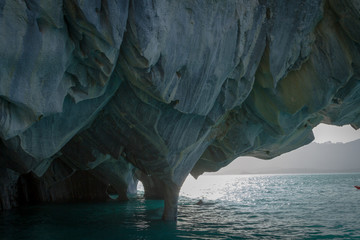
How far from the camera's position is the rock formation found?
700cm

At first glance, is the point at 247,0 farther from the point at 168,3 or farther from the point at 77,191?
the point at 77,191

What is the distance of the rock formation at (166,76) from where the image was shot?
A: 7000 mm

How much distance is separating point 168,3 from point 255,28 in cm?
397

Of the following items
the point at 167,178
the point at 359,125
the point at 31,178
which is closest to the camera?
the point at 167,178

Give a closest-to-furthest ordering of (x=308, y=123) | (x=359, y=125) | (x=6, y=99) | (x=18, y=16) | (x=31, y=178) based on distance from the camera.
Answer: (x=18, y=16) → (x=6, y=99) → (x=308, y=123) → (x=359, y=125) → (x=31, y=178)

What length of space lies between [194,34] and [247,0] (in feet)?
8.10

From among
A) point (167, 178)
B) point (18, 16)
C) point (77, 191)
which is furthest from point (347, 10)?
point (77, 191)

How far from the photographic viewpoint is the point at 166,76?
8.89 m

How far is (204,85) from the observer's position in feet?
33.2

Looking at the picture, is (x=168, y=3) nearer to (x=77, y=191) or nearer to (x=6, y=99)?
(x=6, y=99)

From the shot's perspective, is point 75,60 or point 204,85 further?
point 204,85

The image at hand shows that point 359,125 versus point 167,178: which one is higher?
point 359,125

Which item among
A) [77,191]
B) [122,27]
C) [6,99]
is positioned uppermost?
[122,27]

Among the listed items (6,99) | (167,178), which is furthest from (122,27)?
(167,178)
